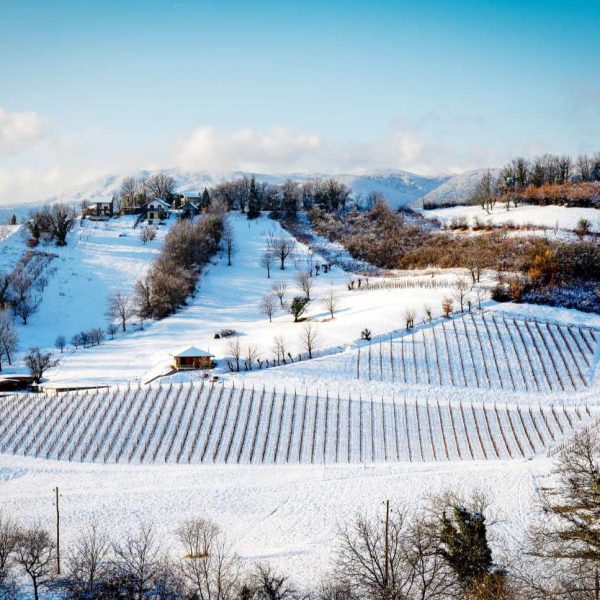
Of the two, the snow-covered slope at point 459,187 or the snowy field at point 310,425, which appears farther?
the snow-covered slope at point 459,187

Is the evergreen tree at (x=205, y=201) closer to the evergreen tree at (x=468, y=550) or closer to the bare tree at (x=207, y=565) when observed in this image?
the bare tree at (x=207, y=565)

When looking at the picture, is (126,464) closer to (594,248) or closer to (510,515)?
(510,515)

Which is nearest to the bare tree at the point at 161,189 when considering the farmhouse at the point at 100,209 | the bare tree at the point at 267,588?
the farmhouse at the point at 100,209

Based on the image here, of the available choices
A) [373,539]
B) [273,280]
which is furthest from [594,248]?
[373,539]

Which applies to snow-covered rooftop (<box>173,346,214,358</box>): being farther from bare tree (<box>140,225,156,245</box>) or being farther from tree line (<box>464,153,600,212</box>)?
tree line (<box>464,153,600,212</box>)

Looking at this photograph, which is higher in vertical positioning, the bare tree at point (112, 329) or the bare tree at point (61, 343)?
the bare tree at point (112, 329)

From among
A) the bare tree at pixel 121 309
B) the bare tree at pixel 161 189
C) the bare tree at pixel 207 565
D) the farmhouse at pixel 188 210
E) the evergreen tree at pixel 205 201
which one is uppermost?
the bare tree at pixel 161 189

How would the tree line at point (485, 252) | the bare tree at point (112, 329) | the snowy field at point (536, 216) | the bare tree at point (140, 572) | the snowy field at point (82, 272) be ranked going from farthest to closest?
1. the snowy field at point (536, 216)
2. the snowy field at point (82, 272)
3. the bare tree at point (112, 329)
4. the tree line at point (485, 252)
5. the bare tree at point (140, 572)
